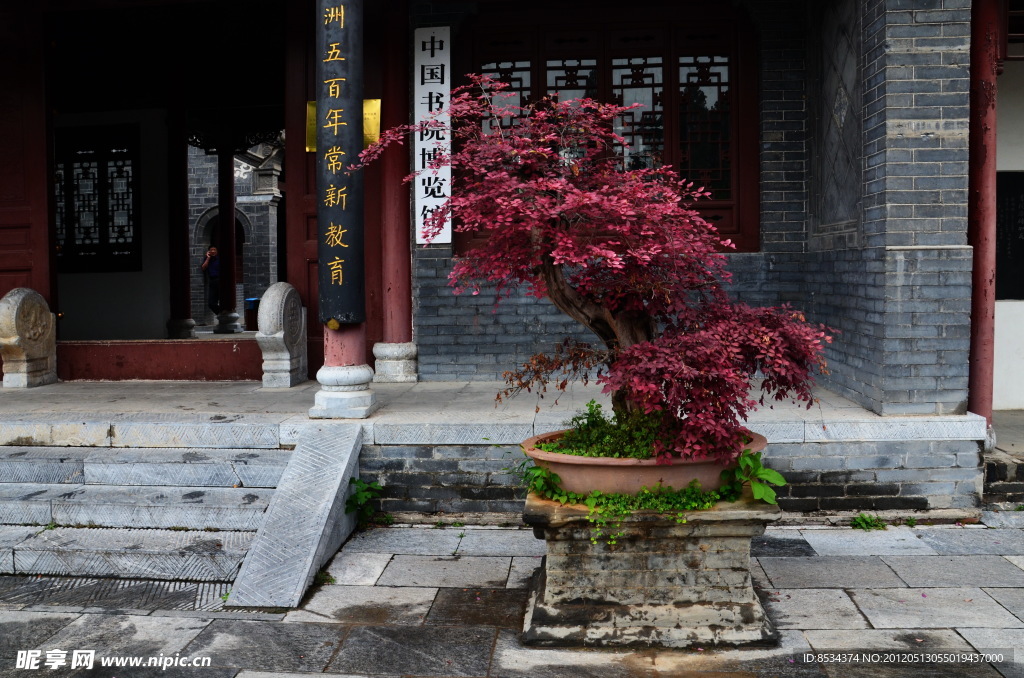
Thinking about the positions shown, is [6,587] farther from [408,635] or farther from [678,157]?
[678,157]

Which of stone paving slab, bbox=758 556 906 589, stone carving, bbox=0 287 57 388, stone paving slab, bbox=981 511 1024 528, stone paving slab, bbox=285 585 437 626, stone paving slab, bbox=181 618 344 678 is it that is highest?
stone carving, bbox=0 287 57 388

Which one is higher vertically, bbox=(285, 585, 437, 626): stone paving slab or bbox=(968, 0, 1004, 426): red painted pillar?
bbox=(968, 0, 1004, 426): red painted pillar

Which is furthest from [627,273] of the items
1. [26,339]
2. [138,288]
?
[138,288]

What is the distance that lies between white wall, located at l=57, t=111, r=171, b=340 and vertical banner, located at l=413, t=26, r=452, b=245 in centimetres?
529

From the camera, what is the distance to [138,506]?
503 cm

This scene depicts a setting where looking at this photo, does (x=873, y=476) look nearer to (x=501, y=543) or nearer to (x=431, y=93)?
(x=501, y=543)

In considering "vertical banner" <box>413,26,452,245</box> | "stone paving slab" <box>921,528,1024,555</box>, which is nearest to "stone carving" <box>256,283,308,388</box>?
"vertical banner" <box>413,26,452,245</box>

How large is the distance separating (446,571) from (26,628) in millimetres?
1921

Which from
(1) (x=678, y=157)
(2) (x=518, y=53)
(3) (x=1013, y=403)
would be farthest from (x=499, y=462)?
(3) (x=1013, y=403)

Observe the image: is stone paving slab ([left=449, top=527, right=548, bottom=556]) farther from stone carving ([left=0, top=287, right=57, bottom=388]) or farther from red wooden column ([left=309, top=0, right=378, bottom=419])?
stone carving ([left=0, top=287, right=57, bottom=388])

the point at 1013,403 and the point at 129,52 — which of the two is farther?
the point at 129,52

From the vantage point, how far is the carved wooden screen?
7434mm

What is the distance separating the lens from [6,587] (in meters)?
4.54

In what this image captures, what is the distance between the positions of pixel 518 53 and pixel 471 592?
16.0 feet
